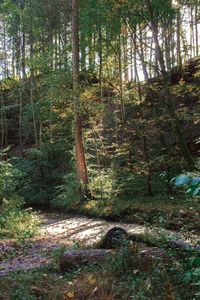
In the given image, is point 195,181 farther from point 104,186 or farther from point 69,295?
point 104,186

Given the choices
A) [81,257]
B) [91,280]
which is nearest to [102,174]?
[81,257]

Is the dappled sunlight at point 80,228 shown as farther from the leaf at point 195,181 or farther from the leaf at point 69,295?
the leaf at point 195,181

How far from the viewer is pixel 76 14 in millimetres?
15234

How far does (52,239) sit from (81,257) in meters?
4.14

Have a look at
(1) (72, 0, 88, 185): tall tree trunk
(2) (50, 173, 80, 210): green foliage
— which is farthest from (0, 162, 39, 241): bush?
(1) (72, 0, 88, 185): tall tree trunk

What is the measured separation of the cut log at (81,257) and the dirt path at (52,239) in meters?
0.62

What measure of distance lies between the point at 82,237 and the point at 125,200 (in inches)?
177

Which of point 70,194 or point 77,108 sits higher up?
point 77,108

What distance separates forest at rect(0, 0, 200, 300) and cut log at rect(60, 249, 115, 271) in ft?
0.06

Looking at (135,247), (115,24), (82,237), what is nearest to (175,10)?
(115,24)

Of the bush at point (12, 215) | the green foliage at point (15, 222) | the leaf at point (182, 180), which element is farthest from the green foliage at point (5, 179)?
the leaf at point (182, 180)

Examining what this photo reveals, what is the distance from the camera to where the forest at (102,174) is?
16.9 feet

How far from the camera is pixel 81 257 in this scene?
629 centimetres

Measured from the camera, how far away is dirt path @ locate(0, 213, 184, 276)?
7.25 meters
